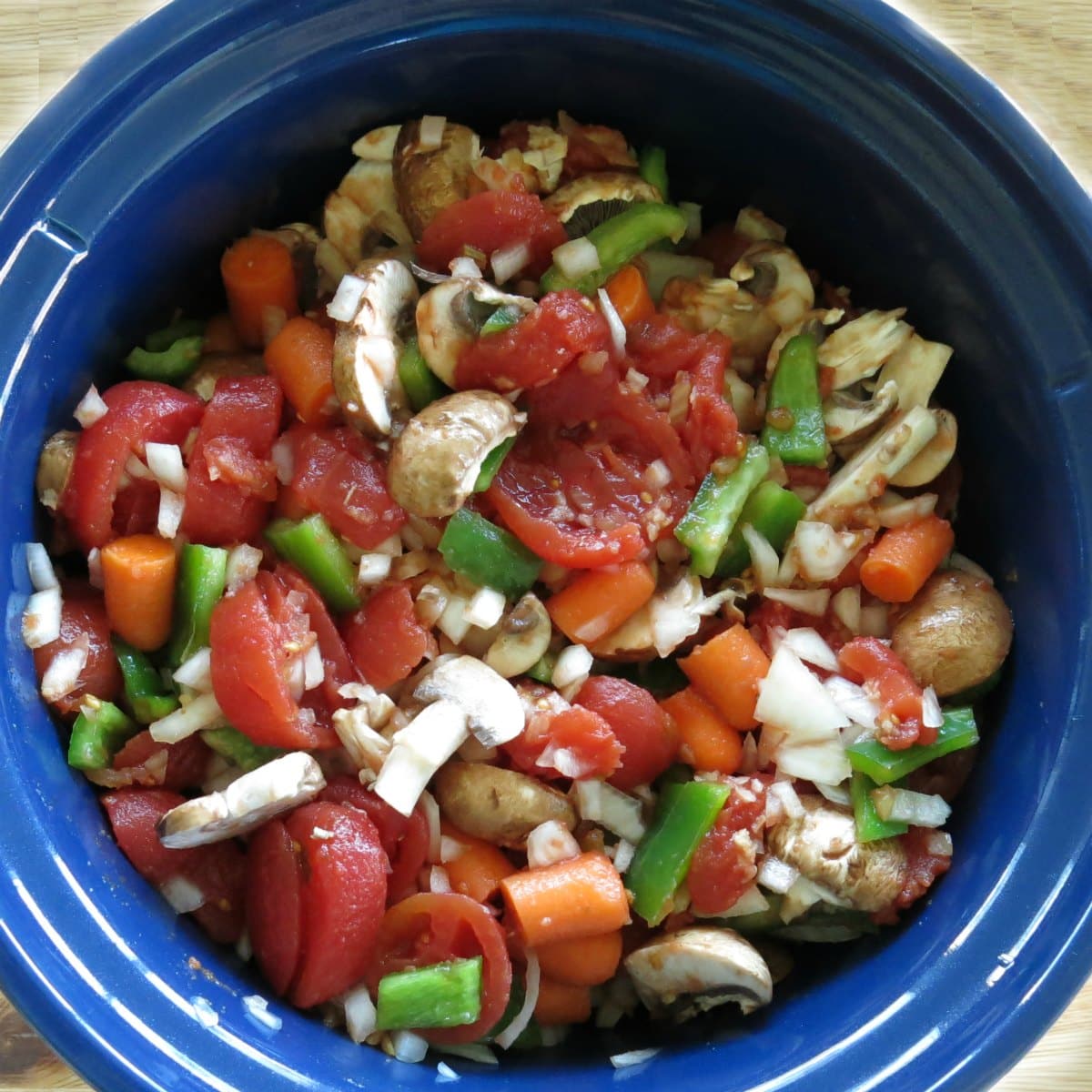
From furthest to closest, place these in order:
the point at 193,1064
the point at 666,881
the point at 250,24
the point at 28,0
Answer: the point at 28,0
the point at 666,881
the point at 250,24
the point at 193,1064

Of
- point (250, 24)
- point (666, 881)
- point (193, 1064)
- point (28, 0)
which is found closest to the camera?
point (193, 1064)

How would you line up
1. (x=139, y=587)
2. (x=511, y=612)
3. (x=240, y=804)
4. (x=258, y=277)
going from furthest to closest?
(x=258, y=277), (x=511, y=612), (x=139, y=587), (x=240, y=804)

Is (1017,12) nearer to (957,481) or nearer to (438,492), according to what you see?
(957,481)

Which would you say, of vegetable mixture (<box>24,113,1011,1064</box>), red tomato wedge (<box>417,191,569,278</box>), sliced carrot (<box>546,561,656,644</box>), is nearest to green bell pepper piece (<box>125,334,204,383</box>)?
vegetable mixture (<box>24,113,1011,1064</box>)

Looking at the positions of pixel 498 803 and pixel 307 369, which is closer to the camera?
pixel 498 803

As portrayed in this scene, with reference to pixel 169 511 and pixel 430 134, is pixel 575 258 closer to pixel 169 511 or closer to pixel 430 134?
pixel 430 134

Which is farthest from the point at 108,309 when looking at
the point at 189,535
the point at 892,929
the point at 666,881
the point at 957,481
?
the point at 892,929

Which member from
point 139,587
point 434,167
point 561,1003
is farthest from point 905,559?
point 139,587
